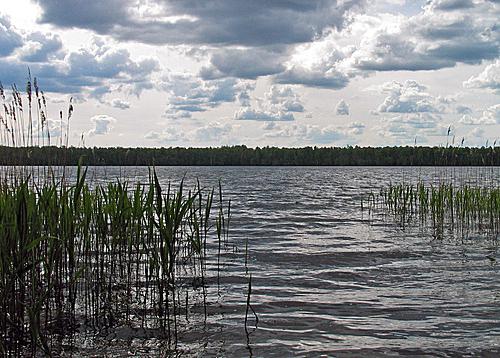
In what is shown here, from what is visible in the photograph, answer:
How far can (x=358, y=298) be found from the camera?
32.8 ft

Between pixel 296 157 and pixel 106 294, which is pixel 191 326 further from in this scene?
pixel 296 157

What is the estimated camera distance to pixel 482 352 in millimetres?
7238

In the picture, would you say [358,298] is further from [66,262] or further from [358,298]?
[66,262]

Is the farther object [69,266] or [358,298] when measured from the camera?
[358,298]

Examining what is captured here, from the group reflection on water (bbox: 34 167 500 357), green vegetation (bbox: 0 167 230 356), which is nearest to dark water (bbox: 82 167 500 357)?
reflection on water (bbox: 34 167 500 357)

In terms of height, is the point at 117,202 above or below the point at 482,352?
above

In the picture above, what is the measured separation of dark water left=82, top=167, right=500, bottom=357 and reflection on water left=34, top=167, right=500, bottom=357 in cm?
2

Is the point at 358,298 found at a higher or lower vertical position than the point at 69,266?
lower

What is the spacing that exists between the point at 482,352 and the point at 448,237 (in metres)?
10.7

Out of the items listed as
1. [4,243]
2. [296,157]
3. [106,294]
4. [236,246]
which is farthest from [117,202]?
[296,157]

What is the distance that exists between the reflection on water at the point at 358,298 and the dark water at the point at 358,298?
0.02 m

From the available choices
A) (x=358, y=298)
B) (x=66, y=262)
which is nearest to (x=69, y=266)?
(x=66, y=262)

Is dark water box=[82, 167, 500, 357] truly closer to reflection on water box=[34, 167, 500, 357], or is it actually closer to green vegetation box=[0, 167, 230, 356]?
reflection on water box=[34, 167, 500, 357]

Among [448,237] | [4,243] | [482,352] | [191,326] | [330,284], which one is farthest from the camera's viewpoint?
[448,237]
